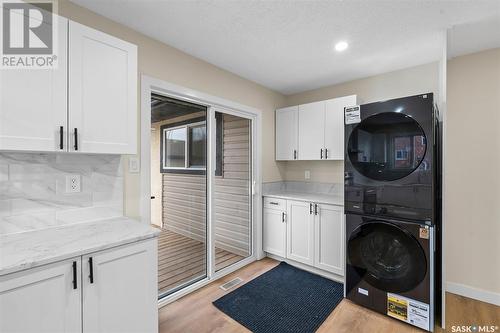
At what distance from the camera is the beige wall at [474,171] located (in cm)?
231

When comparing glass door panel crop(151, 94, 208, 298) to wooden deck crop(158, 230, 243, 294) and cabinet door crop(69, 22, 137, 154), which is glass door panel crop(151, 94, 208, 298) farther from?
cabinet door crop(69, 22, 137, 154)

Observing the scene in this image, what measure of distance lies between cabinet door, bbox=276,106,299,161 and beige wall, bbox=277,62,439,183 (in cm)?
29

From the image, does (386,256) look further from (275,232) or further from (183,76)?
(183,76)

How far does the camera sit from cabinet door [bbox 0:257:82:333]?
3.45ft

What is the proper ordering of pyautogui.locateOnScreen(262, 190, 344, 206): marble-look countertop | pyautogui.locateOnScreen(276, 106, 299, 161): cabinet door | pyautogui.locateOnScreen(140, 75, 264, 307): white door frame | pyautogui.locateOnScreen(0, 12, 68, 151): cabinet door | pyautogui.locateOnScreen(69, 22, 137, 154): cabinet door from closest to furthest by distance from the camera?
pyautogui.locateOnScreen(0, 12, 68, 151): cabinet door
pyautogui.locateOnScreen(69, 22, 137, 154): cabinet door
pyautogui.locateOnScreen(140, 75, 264, 307): white door frame
pyautogui.locateOnScreen(262, 190, 344, 206): marble-look countertop
pyautogui.locateOnScreen(276, 106, 299, 161): cabinet door

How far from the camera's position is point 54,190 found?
160 cm

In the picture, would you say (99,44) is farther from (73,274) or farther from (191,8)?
(73,274)

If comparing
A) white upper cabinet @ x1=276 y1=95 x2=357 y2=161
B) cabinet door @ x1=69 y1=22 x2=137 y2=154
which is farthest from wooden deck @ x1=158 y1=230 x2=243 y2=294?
white upper cabinet @ x1=276 y1=95 x2=357 y2=161

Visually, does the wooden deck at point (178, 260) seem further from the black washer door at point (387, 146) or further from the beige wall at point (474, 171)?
the beige wall at point (474, 171)

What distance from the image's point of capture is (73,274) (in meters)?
1.22

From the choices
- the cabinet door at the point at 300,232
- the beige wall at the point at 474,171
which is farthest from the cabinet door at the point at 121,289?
the beige wall at the point at 474,171

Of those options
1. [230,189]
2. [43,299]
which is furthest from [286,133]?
[43,299]

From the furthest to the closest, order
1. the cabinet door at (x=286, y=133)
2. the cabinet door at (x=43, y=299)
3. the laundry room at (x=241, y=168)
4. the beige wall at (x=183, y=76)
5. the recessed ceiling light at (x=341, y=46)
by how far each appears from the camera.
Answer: the cabinet door at (x=286, y=133), the recessed ceiling light at (x=341, y=46), the beige wall at (x=183, y=76), the laundry room at (x=241, y=168), the cabinet door at (x=43, y=299)

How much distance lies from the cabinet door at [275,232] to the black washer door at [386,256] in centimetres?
98
